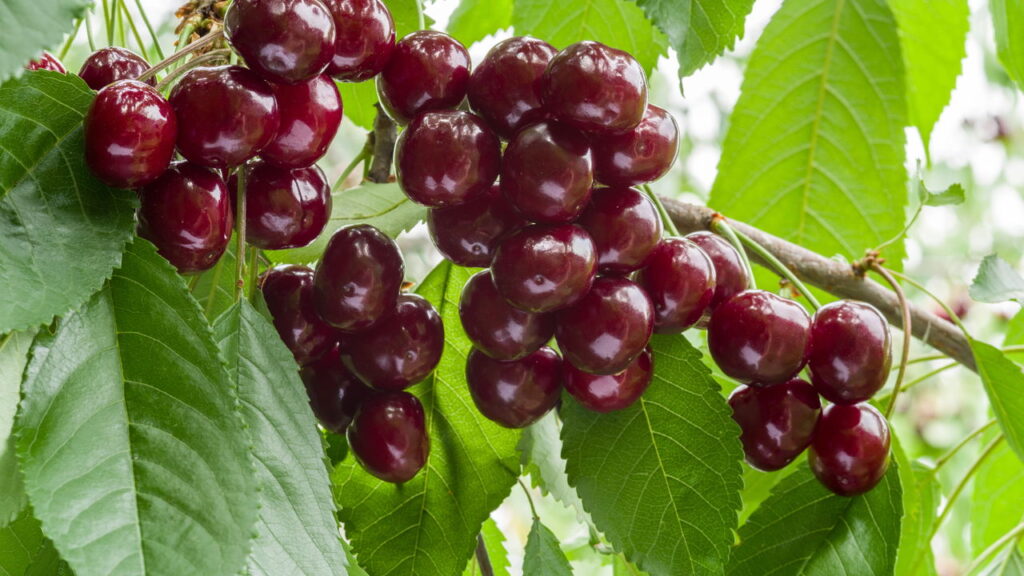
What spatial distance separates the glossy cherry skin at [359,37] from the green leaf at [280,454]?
0.50ft

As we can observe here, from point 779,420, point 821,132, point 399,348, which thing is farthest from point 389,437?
point 821,132

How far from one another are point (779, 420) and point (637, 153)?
224 millimetres

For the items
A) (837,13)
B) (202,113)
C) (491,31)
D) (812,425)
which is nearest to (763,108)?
(837,13)

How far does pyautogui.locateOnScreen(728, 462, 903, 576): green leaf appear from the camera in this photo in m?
0.75

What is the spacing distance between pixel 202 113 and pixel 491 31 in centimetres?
66

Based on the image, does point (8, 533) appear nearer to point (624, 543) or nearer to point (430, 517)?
point (430, 517)

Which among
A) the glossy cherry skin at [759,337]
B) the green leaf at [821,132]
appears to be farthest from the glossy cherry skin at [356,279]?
the green leaf at [821,132]

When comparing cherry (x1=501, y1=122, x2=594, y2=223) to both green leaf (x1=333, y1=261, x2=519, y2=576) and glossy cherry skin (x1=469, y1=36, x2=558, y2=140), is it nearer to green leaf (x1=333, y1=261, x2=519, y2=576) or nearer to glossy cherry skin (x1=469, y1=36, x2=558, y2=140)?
glossy cherry skin (x1=469, y1=36, x2=558, y2=140)

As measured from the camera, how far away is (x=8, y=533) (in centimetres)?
63

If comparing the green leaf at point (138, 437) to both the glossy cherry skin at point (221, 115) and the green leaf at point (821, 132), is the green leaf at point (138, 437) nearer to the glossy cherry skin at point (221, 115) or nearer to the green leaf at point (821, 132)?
the glossy cherry skin at point (221, 115)

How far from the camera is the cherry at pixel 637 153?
62 centimetres

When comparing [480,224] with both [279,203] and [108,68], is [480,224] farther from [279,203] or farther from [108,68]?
[108,68]

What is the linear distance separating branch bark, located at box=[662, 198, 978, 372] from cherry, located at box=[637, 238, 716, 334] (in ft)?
0.67

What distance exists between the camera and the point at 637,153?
622mm
